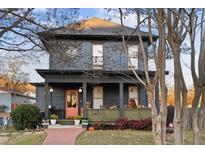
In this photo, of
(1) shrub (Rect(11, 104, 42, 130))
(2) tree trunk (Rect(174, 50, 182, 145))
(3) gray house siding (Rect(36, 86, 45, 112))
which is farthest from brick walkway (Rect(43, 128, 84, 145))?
(3) gray house siding (Rect(36, 86, 45, 112))

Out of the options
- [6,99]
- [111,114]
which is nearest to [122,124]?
[111,114]

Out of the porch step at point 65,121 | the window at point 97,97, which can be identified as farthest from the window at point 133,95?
the porch step at point 65,121

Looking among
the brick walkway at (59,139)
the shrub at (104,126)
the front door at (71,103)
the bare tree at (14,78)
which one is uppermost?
the bare tree at (14,78)

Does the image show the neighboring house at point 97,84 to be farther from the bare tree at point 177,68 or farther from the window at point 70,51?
the bare tree at point 177,68

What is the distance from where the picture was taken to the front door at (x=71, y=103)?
17.7 metres

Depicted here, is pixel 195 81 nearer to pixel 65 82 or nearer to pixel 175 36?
pixel 175 36

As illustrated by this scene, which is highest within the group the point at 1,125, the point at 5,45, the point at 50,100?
the point at 5,45

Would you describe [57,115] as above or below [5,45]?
below

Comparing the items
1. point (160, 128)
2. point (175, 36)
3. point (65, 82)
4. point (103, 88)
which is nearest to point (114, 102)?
point (103, 88)

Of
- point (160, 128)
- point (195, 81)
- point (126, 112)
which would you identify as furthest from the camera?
point (126, 112)

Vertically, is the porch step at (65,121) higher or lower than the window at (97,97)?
lower

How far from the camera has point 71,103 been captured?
58.3 feet
